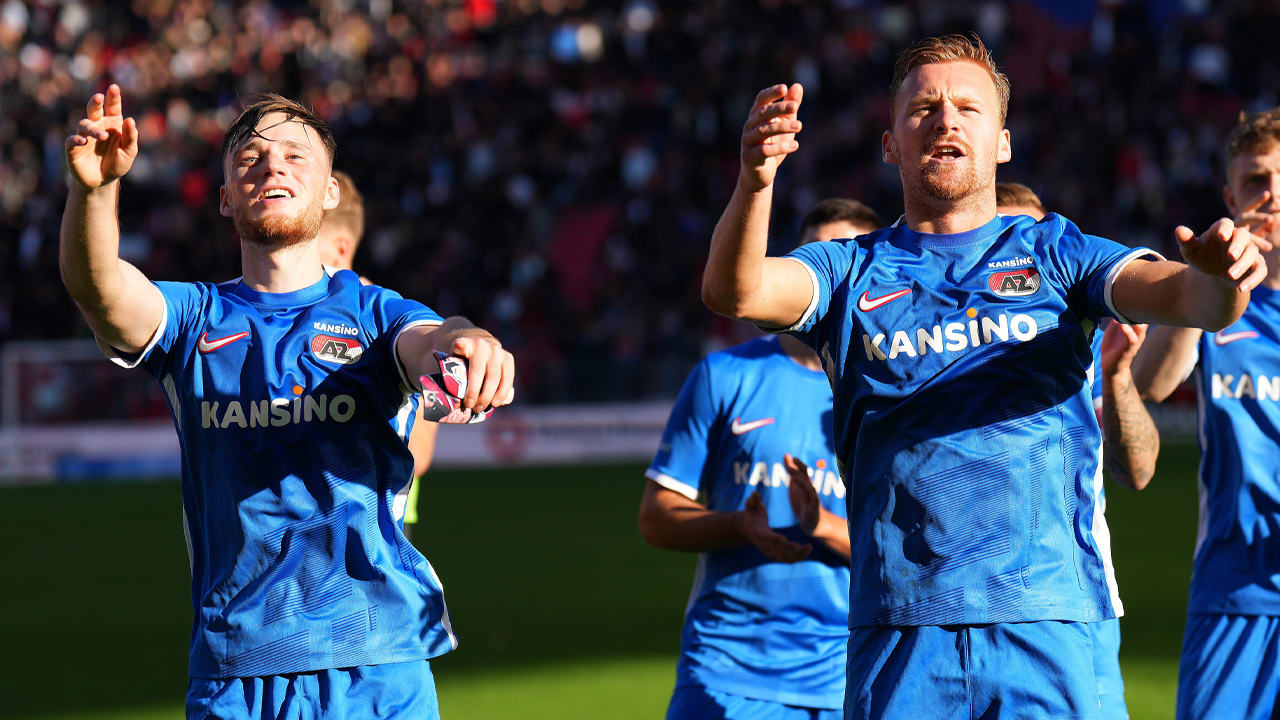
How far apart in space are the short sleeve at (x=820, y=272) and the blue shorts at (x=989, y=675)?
28.1 inches

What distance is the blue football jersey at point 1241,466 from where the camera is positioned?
4.04 meters

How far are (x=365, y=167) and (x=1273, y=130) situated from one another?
23.5 metres

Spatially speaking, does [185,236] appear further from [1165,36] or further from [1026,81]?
[1165,36]

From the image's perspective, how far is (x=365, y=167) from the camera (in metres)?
26.4

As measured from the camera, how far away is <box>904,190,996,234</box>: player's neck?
3202 mm

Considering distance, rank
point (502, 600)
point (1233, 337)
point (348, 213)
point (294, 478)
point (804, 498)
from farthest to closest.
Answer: point (502, 600)
point (348, 213)
point (1233, 337)
point (804, 498)
point (294, 478)

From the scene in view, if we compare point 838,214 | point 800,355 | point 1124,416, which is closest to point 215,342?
point 800,355

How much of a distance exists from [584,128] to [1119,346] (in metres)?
22.5

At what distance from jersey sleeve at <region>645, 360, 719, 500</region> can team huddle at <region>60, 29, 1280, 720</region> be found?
0.68 meters

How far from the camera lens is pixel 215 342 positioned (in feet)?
11.0

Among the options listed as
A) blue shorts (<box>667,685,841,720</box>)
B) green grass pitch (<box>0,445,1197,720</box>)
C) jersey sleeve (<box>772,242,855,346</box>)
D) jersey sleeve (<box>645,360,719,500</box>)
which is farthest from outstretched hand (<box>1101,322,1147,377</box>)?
green grass pitch (<box>0,445,1197,720</box>)

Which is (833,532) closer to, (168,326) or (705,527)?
(705,527)

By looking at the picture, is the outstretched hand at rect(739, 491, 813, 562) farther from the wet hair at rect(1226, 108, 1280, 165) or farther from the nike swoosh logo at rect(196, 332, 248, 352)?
the wet hair at rect(1226, 108, 1280, 165)

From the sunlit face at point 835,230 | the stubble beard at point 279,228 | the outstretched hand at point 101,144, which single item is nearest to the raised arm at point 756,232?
the stubble beard at point 279,228
